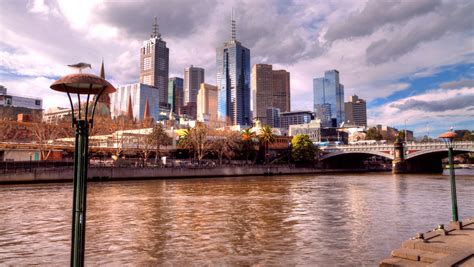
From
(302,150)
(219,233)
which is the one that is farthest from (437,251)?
(302,150)

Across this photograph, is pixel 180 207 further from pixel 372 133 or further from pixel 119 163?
pixel 372 133

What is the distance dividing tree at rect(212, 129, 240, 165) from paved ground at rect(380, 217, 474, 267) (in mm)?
86046

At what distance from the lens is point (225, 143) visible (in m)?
101

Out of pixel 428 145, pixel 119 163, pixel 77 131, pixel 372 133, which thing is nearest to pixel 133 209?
pixel 77 131

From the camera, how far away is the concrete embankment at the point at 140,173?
5897 cm

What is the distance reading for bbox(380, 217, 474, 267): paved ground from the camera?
30.7 ft

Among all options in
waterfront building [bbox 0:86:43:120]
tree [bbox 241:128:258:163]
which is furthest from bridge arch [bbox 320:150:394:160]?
waterfront building [bbox 0:86:43:120]

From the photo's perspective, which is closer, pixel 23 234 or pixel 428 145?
pixel 23 234

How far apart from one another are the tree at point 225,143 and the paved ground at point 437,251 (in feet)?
282

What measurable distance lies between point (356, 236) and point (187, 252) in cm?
770

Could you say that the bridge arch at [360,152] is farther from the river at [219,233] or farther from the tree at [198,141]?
the river at [219,233]

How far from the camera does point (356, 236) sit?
17312 mm

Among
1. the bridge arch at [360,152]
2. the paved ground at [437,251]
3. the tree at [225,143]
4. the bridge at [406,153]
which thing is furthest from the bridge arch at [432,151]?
the paved ground at [437,251]

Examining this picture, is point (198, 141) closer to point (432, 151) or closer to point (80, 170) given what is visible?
point (432, 151)
